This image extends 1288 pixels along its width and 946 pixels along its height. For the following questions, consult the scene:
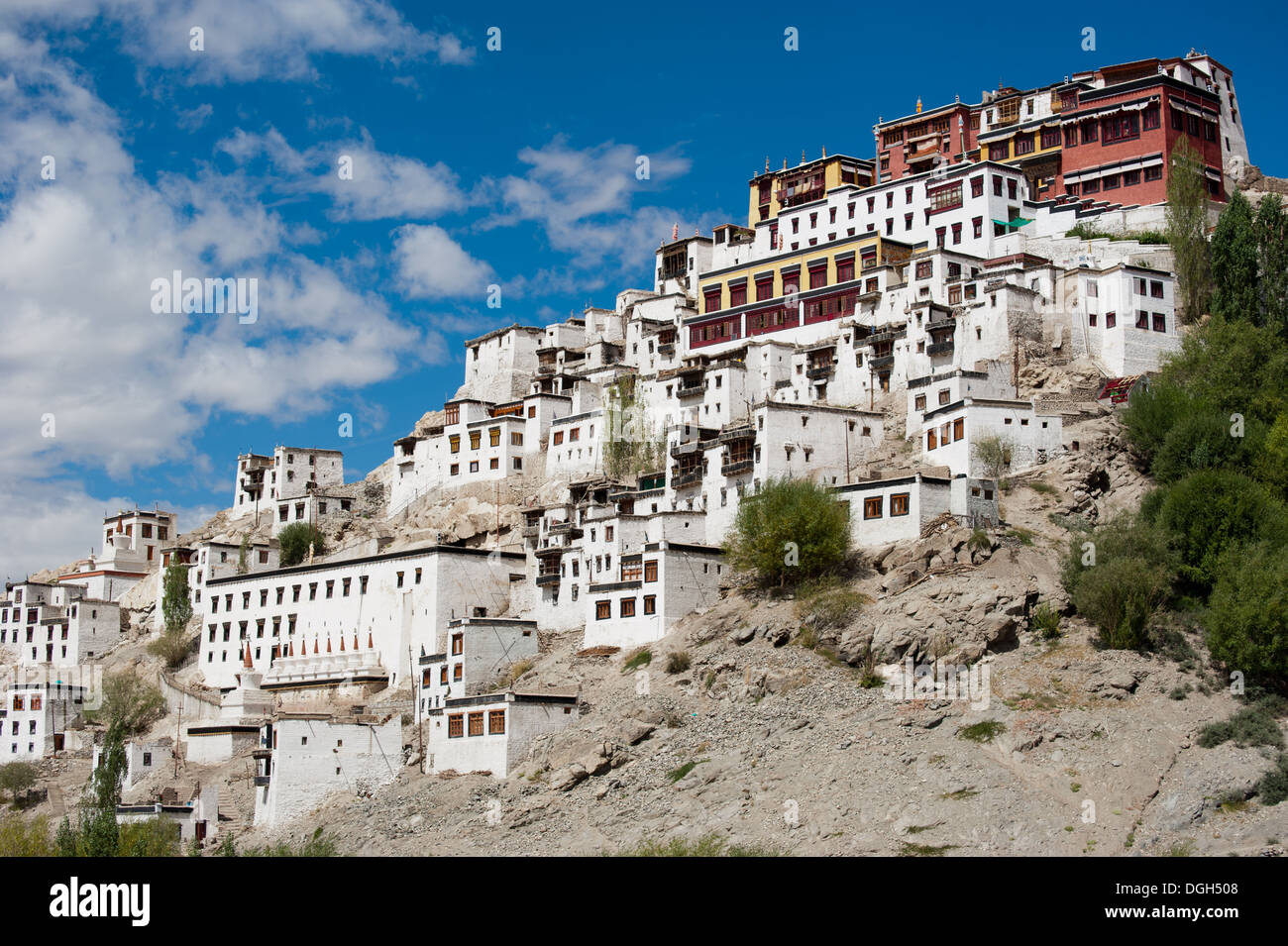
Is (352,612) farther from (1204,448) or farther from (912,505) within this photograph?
(1204,448)

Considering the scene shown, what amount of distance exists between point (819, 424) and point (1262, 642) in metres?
23.1

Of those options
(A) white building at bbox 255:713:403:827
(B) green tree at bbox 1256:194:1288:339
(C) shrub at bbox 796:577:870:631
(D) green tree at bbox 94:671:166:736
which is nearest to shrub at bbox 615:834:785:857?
(C) shrub at bbox 796:577:870:631

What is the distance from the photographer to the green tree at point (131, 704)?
71.5 m

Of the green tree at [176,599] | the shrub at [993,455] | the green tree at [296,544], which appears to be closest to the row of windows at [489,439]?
the green tree at [296,544]

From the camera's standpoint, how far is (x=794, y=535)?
5647 centimetres

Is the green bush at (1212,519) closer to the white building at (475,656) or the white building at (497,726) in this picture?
the white building at (497,726)

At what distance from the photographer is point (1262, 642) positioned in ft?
154

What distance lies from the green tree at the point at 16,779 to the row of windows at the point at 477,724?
80.9 ft

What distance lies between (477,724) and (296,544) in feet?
102

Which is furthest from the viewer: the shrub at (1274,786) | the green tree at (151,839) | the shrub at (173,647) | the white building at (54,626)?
the white building at (54,626)

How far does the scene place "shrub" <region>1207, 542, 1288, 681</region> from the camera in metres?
46.7

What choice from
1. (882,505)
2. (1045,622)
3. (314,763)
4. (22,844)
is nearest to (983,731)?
(1045,622)
